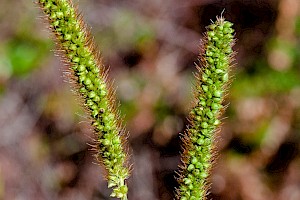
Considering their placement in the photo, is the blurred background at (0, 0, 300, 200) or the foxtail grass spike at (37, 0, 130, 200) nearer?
the foxtail grass spike at (37, 0, 130, 200)

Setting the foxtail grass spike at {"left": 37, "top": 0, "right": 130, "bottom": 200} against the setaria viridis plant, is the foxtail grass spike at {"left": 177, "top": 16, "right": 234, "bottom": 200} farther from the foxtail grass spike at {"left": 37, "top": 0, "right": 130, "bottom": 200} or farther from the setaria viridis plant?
the foxtail grass spike at {"left": 37, "top": 0, "right": 130, "bottom": 200}

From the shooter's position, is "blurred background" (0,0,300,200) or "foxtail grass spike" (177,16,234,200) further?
"blurred background" (0,0,300,200)

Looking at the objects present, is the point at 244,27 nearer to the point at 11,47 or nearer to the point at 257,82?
the point at 257,82

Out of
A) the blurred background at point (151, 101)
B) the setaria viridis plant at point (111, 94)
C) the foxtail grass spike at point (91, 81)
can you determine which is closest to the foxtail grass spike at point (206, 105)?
the setaria viridis plant at point (111, 94)

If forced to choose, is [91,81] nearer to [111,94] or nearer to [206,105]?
[111,94]

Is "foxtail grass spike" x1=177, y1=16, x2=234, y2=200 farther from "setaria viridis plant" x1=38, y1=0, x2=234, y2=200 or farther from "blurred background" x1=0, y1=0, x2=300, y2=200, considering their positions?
"blurred background" x1=0, y1=0, x2=300, y2=200

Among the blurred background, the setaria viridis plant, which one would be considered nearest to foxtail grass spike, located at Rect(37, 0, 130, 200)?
the setaria viridis plant

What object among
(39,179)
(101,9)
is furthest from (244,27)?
(39,179)
